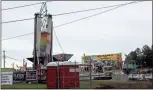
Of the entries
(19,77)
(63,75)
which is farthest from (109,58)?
(63,75)

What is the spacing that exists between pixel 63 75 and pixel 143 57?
11701cm

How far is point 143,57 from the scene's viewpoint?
144125mm

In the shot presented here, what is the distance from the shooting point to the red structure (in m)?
29.8

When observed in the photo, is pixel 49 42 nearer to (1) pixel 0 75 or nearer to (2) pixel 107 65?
(1) pixel 0 75

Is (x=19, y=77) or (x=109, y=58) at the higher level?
(x=109, y=58)

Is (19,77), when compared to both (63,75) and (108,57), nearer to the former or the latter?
(63,75)

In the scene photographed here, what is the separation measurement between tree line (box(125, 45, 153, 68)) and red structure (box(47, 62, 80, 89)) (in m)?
97.8

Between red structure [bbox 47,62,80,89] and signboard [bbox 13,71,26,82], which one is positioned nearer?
red structure [bbox 47,62,80,89]

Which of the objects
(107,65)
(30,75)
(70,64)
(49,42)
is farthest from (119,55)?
(70,64)

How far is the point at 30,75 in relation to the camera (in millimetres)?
37656

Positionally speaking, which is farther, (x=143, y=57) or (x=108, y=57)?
(x=143, y=57)

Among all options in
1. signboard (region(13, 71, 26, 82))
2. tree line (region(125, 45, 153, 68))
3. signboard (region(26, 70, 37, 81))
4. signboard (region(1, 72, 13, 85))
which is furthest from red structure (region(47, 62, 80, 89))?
tree line (region(125, 45, 153, 68))

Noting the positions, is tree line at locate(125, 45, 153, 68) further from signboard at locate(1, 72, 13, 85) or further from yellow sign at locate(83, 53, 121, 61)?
signboard at locate(1, 72, 13, 85)

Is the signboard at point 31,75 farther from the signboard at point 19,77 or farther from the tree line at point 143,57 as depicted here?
the tree line at point 143,57
